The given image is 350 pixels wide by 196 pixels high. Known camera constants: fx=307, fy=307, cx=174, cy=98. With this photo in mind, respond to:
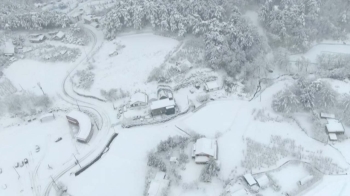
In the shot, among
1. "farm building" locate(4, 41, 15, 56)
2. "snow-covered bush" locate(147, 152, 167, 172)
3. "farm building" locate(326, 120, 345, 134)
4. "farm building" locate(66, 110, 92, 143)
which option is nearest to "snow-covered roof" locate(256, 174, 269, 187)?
"snow-covered bush" locate(147, 152, 167, 172)

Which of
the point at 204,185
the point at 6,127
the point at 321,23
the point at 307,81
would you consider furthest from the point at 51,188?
the point at 321,23

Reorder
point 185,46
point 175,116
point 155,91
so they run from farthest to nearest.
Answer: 1. point 185,46
2. point 155,91
3. point 175,116

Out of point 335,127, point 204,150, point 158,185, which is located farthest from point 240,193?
point 335,127

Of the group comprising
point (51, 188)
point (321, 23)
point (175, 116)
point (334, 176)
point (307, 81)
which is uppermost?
point (321, 23)

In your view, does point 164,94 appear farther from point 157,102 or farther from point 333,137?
point 333,137

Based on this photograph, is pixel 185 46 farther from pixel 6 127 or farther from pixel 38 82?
pixel 6 127

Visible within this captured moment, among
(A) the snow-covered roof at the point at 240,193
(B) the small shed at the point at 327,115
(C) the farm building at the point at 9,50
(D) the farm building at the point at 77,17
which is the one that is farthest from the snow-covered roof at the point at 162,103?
(D) the farm building at the point at 77,17

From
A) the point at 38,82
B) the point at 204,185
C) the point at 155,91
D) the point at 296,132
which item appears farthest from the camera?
the point at 38,82

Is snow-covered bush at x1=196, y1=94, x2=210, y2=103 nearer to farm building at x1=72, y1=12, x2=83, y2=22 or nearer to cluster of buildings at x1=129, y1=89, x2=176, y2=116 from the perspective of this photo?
cluster of buildings at x1=129, y1=89, x2=176, y2=116
